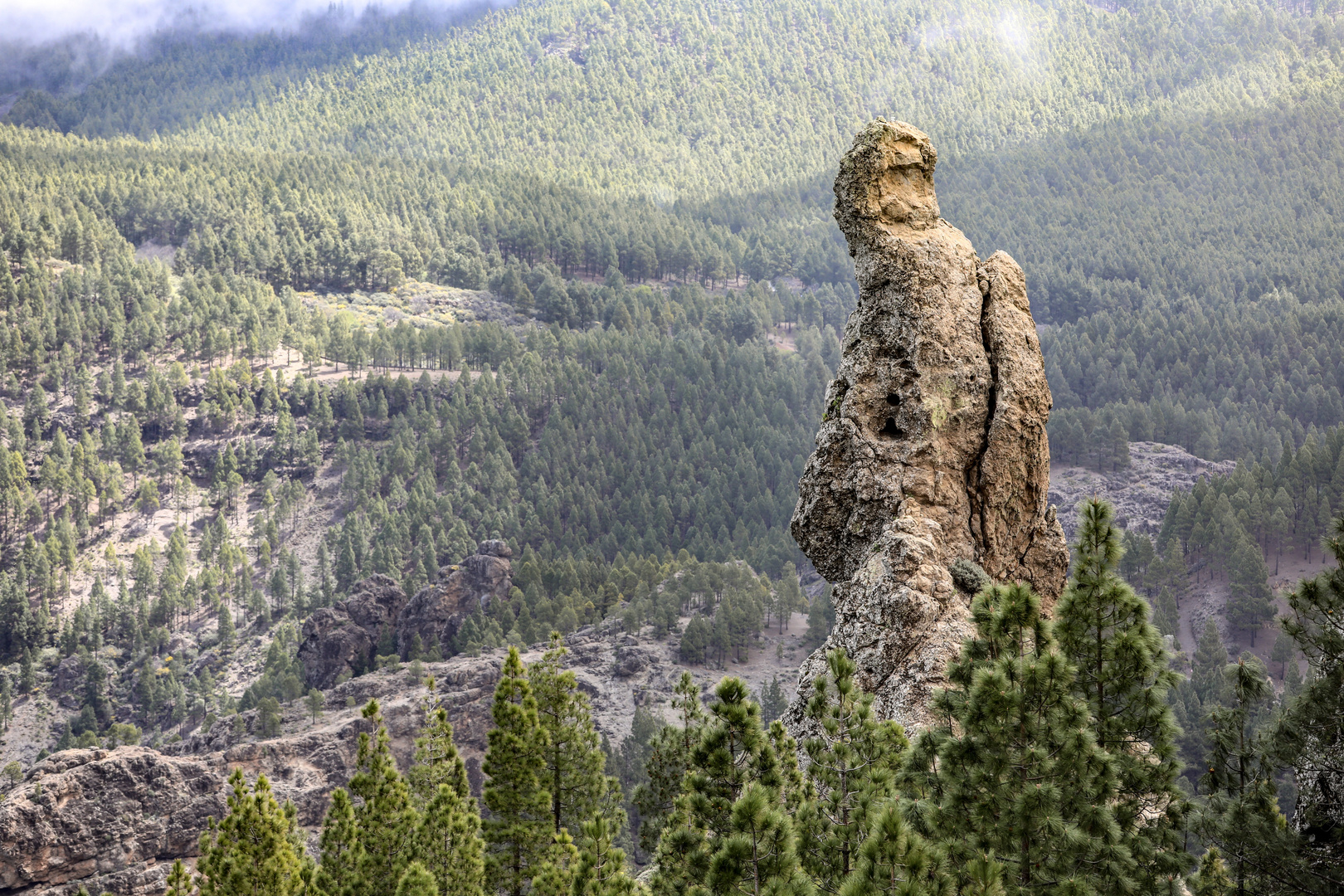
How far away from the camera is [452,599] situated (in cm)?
14038

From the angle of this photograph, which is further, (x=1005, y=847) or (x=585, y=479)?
(x=585, y=479)

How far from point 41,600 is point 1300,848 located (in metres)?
170

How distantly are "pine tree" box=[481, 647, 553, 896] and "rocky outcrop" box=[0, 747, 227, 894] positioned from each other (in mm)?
54678

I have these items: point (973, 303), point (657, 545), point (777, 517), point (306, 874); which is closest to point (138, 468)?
point (657, 545)

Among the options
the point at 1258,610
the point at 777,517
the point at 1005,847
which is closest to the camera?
the point at 1005,847

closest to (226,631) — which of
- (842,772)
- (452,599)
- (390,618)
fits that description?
(390,618)

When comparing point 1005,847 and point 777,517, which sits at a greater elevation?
point 1005,847

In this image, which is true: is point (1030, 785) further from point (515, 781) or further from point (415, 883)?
point (515, 781)

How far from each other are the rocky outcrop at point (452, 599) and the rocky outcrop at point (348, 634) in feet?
7.24

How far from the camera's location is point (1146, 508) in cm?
16425

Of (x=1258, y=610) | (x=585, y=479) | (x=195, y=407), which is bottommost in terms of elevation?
(x=1258, y=610)

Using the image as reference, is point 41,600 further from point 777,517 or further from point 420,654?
point 777,517

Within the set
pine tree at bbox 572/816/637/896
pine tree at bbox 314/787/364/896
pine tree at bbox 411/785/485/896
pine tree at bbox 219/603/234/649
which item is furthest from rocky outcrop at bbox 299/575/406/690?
pine tree at bbox 572/816/637/896

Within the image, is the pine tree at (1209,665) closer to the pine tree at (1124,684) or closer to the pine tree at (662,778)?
the pine tree at (662,778)
